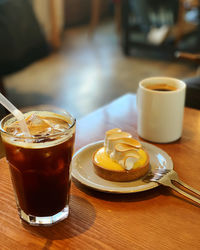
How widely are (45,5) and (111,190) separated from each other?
3.66 metres

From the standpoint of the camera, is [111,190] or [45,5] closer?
[111,190]

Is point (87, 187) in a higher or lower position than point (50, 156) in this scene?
lower

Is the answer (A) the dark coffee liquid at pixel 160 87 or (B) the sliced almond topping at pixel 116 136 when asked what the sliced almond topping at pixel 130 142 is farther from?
(A) the dark coffee liquid at pixel 160 87

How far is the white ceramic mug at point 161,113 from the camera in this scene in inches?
33.1

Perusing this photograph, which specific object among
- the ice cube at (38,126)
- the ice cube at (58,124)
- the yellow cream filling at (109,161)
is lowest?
the yellow cream filling at (109,161)

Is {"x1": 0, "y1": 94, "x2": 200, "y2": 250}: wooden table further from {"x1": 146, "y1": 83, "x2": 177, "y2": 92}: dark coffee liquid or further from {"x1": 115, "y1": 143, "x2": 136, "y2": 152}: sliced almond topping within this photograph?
{"x1": 146, "y1": 83, "x2": 177, "y2": 92}: dark coffee liquid

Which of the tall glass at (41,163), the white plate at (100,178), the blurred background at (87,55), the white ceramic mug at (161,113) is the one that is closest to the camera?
the tall glass at (41,163)

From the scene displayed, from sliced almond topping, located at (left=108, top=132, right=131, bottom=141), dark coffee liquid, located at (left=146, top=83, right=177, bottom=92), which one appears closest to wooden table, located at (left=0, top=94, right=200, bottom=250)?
sliced almond topping, located at (left=108, top=132, right=131, bottom=141)

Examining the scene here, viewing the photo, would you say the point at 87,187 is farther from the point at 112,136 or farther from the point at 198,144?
the point at 198,144

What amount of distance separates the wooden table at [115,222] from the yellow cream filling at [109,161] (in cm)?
6

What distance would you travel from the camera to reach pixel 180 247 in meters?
0.54

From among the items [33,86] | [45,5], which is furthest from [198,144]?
[45,5]

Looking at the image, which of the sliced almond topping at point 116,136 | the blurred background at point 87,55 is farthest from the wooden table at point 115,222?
the blurred background at point 87,55

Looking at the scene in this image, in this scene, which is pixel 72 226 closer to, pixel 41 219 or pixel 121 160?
pixel 41 219
